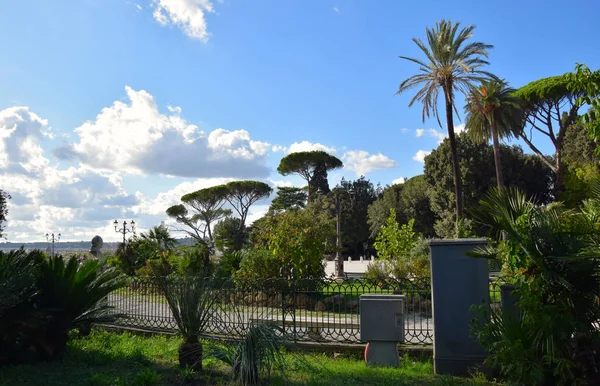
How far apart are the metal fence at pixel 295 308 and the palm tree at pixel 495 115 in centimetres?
2326

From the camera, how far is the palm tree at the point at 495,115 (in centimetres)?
2994

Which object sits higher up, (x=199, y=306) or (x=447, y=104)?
(x=447, y=104)

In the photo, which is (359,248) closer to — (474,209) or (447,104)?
(447,104)

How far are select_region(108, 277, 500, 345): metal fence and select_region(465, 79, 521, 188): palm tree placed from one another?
23.3 metres

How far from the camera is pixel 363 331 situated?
6176mm

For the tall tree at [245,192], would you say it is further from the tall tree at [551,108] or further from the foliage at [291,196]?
the tall tree at [551,108]

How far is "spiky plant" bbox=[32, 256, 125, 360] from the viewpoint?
592 centimetres

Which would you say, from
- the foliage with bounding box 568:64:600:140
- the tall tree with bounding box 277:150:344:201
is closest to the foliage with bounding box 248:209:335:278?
the foliage with bounding box 568:64:600:140

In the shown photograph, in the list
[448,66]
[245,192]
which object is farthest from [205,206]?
[448,66]

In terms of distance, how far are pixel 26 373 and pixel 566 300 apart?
19.2ft

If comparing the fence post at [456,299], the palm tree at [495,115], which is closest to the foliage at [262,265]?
the fence post at [456,299]

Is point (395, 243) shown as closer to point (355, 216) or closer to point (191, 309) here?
point (191, 309)

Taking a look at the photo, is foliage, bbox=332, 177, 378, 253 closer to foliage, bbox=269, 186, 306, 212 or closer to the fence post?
foliage, bbox=269, 186, 306, 212

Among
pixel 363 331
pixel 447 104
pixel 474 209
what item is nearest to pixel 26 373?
pixel 363 331
